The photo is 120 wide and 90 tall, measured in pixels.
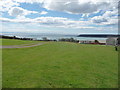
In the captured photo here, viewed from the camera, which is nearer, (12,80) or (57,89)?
(57,89)

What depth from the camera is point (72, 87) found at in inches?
128

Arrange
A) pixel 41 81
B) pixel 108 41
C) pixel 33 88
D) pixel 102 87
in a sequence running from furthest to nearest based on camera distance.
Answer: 1. pixel 108 41
2. pixel 41 81
3. pixel 102 87
4. pixel 33 88

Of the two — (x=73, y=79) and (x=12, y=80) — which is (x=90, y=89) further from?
(x=12, y=80)

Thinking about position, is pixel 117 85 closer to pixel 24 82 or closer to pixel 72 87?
pixel 72 87

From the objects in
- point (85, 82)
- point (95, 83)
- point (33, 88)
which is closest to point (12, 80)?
point (33, 88)

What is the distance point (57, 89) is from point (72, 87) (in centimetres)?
46

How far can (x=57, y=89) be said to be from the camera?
3094 millimetres

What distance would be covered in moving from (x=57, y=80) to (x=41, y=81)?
532 mm

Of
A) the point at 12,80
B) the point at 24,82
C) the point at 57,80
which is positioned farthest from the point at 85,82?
the point at 12,80

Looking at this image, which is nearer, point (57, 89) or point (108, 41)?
point (57, 89)

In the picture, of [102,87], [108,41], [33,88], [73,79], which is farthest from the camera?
[108,41]

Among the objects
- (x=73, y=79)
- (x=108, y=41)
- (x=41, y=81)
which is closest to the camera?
(x=41, y=81)

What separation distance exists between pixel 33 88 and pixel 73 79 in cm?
144

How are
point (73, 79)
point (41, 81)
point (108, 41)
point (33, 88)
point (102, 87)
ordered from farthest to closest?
point (108, 41), point (73, 79), point (41, 81), point (102, 87), point (33, 88)
